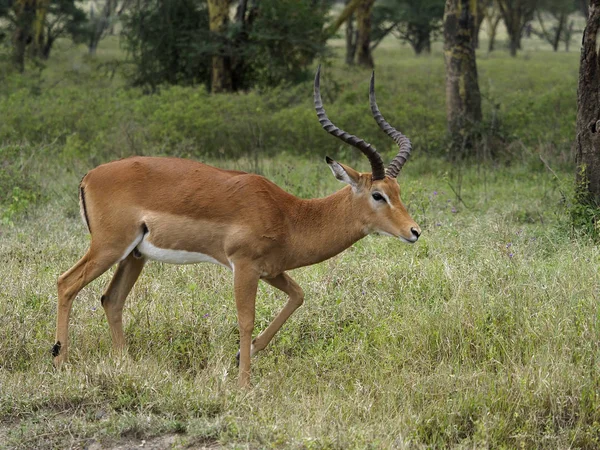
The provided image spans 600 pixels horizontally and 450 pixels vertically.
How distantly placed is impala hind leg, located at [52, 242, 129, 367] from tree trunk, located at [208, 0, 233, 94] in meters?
11.8

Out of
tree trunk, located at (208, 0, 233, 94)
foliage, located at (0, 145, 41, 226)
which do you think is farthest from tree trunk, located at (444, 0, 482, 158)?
foliage, located at (0, 145, 41, 226)

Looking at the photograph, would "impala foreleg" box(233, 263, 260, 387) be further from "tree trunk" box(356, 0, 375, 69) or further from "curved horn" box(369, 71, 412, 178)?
"tree trunk" box(356, 0, 375, 69)

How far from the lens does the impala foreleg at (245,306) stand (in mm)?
5047

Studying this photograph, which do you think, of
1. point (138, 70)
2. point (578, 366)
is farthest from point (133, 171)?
→ point (138, 70)

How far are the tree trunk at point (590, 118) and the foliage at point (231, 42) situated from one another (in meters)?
9.21

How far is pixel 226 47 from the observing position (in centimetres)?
1655

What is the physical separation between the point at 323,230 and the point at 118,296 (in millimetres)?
1361

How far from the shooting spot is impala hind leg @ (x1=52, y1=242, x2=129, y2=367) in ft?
17.0

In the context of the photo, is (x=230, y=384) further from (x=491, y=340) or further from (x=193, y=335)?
(x=491, y=340)

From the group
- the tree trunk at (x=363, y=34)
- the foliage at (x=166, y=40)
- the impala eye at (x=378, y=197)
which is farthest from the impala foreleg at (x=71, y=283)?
the tree trunk at (x=363, y=34)

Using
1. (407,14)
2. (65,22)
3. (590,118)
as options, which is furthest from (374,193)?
(407,14)

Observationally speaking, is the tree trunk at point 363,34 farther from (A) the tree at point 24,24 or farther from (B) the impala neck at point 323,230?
(B) the impala neck at point 323,230

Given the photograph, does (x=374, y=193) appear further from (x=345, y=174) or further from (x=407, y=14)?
(x=407, y=14)

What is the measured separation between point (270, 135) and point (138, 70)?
5912 millimetres
